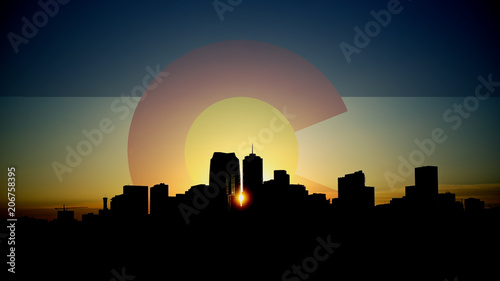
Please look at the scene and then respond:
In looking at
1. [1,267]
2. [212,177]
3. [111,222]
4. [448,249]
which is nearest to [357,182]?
[448,249]

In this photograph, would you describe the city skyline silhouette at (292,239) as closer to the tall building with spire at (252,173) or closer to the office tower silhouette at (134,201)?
the office tower silhouette at (134,201)

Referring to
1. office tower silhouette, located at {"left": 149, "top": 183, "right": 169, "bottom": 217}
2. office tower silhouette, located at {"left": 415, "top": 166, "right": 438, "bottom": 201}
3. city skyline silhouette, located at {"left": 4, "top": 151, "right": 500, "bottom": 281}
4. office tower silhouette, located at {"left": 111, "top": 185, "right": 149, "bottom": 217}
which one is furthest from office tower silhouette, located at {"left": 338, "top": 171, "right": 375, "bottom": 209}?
office tower silhouette, located at {"left": 111, "top": 185, "right": 149, "bottom": 217}

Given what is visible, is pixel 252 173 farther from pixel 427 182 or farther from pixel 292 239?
pixel 427 182

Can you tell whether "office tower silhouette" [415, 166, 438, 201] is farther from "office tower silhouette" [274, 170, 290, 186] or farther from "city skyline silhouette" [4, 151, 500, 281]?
"office tower silhouette" [274, 170, 290, 186]

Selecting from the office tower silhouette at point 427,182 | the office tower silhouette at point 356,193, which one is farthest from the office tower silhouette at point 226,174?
the office tower silhouette at point 427,182

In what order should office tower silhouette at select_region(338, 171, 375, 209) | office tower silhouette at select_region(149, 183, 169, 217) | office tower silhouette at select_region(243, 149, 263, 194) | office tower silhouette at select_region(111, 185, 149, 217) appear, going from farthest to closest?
office tower silhouette at select_region(243, 149, 263, 194) → office tower silhouette at select_region(338, 171, 375, 209) → office tower silhouette at select_region(149, 183, 169, 217) → office tower silhouette at select_region(111, 185, 149, 217)

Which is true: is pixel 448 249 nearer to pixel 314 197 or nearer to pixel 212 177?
pixel 314 197
